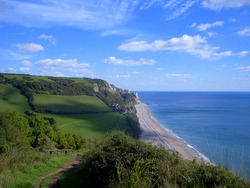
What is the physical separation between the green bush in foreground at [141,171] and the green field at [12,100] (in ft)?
171

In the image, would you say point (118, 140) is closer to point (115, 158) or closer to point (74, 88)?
point (115, 158)

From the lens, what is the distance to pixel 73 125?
5231cm

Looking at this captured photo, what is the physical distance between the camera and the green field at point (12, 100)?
55525mm

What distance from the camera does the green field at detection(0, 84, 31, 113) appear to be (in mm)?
55525

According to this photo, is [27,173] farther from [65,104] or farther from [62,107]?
[65,104]

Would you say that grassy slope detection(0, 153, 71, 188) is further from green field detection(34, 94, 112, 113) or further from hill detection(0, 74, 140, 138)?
green field detection(34, 94, 112, 113)

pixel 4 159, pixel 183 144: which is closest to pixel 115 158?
pixel 4 159

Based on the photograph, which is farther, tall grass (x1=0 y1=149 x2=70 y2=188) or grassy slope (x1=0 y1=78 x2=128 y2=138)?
grassy slope (x1=0 y1=78 x2=128 y2=138)

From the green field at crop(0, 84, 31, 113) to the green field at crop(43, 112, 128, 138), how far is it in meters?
7.97

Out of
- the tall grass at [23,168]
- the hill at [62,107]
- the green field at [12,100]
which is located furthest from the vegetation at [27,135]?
the green field at [12,100]

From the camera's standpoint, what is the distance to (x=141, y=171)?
247 inches

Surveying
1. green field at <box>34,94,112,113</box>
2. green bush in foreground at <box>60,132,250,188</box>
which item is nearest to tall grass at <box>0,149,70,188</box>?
green bush in foreground at <box>60,132,250,188</box>

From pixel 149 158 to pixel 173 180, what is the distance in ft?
3.91

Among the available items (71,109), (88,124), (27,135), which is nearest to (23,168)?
(27,135)
